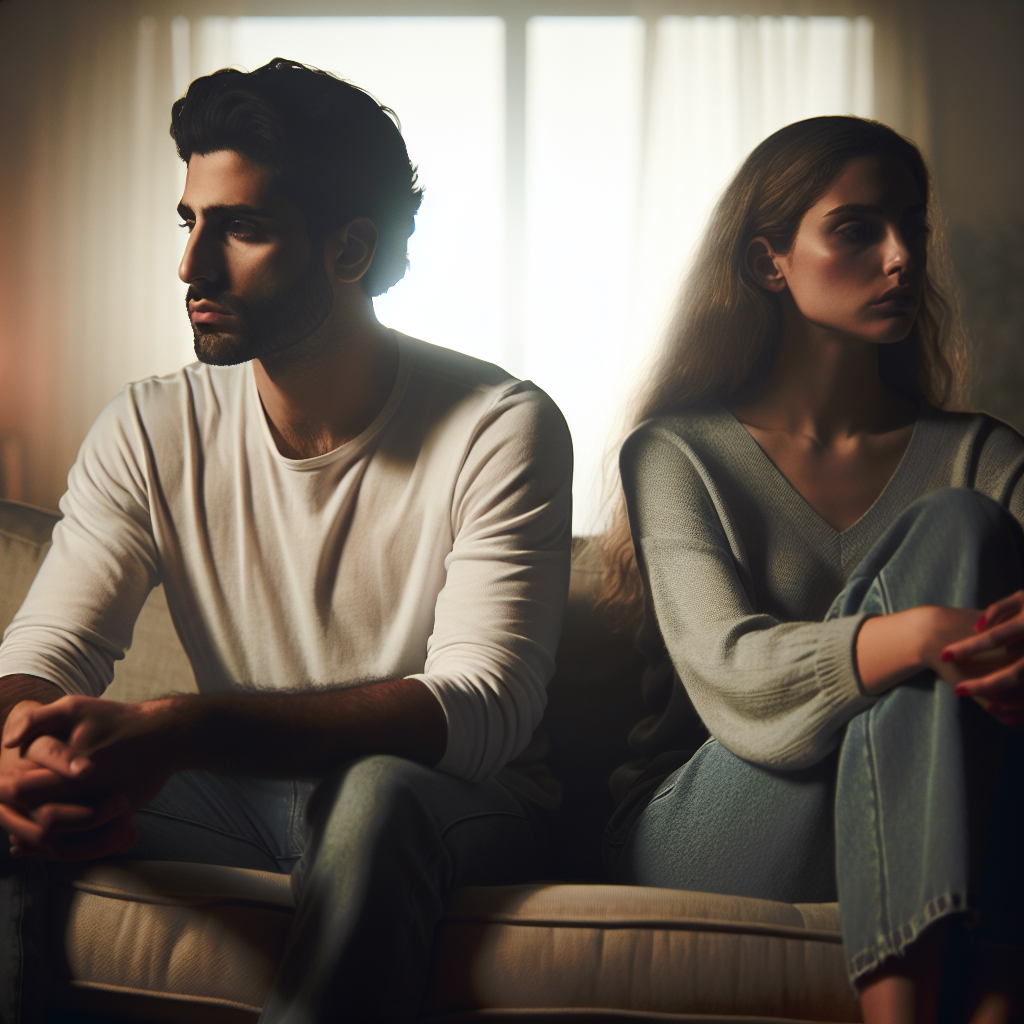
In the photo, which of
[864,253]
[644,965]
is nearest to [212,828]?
[644,965]

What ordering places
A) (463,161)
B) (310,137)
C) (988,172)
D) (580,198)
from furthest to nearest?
(580,198) → (463,161) → (988,172) → (310,137)

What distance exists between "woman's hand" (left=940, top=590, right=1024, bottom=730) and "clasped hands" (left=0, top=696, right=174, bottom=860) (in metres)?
0.65

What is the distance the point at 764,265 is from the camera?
1.11 m

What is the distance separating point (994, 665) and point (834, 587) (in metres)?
0.29

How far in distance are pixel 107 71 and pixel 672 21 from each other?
1.34 metres

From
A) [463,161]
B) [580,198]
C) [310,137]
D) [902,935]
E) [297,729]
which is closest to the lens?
[902,935]

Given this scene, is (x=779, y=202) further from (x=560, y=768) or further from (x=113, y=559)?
(x=113, y=559)

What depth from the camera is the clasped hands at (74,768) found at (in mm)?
767

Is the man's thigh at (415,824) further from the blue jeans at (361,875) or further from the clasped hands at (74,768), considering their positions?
the clasped hands at (74,768)

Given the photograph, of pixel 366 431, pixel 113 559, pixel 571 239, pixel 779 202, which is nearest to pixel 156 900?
pixel 113 559

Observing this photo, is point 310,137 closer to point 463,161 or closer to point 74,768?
point 74,768

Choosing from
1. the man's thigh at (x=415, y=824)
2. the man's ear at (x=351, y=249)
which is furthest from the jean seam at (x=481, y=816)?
the man's ear at (x=351, y=249)

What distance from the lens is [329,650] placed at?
1.02 metres

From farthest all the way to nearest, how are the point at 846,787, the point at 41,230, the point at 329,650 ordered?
1. the point at 41,230
2. the point at 329,650
3. the point at 846,787
